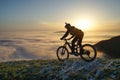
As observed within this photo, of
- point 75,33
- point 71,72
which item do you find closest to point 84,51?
point 75,33

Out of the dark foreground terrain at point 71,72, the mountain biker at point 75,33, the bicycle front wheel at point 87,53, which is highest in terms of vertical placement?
the mountain biker at point 75,33

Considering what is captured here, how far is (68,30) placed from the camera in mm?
20406

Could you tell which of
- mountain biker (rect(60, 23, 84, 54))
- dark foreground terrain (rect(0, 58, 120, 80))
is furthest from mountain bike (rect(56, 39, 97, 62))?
dark foreground terrain (rect(0, 58, 120, 80))

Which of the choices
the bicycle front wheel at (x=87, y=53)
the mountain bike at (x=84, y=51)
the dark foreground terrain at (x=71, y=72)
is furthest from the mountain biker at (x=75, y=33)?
the dark foreground terrain at (x=71, y=72)

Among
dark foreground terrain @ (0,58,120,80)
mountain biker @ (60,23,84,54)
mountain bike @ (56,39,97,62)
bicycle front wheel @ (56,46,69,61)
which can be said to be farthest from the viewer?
bicycle front wheel @ (56,46,69,61)

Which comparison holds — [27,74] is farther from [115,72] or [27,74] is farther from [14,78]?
[115,72]

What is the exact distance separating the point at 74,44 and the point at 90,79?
15.4ft

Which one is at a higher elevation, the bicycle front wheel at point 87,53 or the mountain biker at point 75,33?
the mountain biker at point 75,33

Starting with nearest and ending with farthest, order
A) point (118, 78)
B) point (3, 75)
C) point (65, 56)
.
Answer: point (118, 78)
point (3, 75)
point (65, 56)

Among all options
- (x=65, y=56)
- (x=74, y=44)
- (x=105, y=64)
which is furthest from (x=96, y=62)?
(x=65, y=56)

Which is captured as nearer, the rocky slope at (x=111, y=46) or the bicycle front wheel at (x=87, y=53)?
the bicycle front wheel at (x=87, y=53)

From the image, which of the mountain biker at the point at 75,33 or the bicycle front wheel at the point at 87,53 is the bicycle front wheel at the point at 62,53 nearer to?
the mountain biker at the point at 75,33

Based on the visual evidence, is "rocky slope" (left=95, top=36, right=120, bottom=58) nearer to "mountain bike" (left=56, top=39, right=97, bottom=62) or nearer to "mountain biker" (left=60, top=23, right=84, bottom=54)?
"mountain bike" (left=56, top=39, right=97, bottom=62)

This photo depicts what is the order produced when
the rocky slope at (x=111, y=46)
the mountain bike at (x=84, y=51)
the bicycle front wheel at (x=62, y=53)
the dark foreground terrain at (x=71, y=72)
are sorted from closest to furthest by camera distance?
1. the dark foreground terrain at (x=71, y=72)
2. the mountain bike at (x=84, y=51)
3. the bicycle front wheel at (x=62, y=53)
4. the rocky slope at (x=111, y=46)
